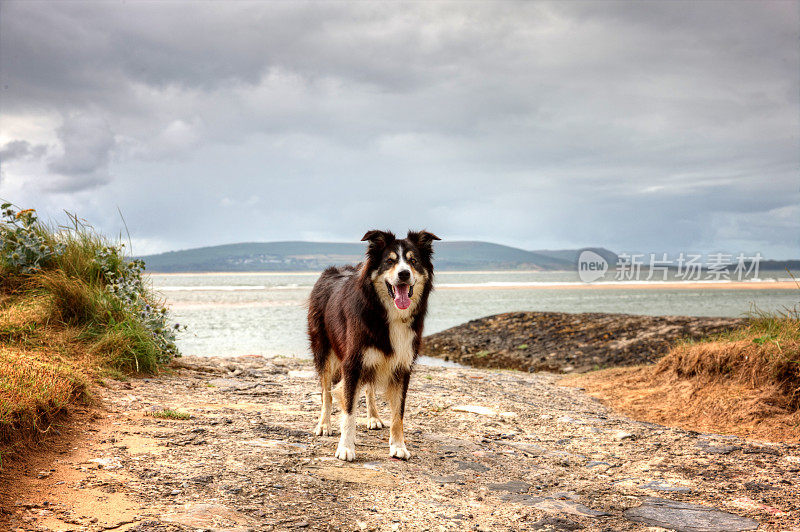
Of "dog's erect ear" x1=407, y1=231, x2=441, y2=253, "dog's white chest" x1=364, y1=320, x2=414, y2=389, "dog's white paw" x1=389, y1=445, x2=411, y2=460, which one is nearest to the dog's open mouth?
"dog's white chest" x1=364, y1=320, x2=414, y2=389

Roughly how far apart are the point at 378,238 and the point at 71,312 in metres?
5.41

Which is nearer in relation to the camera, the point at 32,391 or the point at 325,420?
the point at 32,391

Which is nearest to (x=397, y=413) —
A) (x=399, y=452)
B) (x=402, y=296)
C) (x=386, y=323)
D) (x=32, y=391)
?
(x=399, y=452)

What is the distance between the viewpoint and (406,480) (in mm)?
4320

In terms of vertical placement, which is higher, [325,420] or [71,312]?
[71,312]

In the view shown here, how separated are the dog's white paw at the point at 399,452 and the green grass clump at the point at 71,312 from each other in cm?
300

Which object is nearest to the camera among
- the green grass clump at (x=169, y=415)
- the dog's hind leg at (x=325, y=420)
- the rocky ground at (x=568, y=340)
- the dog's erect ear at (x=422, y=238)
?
the dog's erect ear at (x=422, y=238)

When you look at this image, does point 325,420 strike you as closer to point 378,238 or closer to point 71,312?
point 378,238

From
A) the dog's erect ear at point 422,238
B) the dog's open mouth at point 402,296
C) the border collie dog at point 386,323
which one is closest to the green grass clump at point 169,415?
the border collie dog at point 386,323

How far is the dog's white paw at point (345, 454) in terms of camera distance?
4.71 metres

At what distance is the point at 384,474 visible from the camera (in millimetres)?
4434

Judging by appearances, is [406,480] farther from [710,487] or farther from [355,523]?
[710,487]

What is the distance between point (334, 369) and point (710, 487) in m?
3.71

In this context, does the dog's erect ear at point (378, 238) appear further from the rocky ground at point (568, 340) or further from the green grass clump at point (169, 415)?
the rocky ground at point (568, 340)
